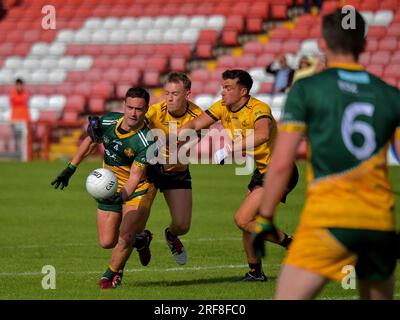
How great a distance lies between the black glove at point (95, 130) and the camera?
10.1 m

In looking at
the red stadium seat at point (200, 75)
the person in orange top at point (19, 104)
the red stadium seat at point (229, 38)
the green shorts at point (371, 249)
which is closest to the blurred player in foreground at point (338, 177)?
the green shorts at point (371, 249)

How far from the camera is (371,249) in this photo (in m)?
5.46

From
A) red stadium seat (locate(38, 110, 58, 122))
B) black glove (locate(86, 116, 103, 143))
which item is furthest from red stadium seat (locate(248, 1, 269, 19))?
black glove (locate(86, 116, 103, 143))

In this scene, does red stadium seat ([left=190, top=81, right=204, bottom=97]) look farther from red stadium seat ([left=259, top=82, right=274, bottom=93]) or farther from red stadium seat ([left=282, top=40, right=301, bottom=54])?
red stadium seat ([left=282, top=40, right=301, bottom=54])

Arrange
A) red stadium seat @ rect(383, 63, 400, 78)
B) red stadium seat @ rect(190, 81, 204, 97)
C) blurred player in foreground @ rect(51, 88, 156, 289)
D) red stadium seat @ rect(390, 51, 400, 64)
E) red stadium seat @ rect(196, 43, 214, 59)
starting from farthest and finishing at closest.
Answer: red stadium seat @ rect(196, 43, 214, 59), red stadium seat @ rect(190, 81, 204, 97), red stadium seat @ rect(390, 51, 400, 64), red stadium seat @ rect(383, 63, 400, 78), blurred player in foreground @ rect(51, 88, 156, 289)

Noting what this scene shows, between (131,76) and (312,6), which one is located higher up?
(312,6)

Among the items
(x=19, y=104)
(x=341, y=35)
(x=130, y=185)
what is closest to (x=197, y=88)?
(x=19, y=104)

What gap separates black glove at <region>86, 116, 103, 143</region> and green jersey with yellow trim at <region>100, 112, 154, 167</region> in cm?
4

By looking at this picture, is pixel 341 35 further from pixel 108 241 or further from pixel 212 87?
pixel 212 87

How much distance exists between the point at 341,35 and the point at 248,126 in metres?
5.03

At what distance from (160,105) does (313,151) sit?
19.5ft

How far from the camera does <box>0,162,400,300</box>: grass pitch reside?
377 inches

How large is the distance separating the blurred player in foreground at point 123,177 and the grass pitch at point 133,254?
1.29 ft

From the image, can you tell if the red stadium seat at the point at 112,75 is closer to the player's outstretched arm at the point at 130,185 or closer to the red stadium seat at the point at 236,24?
the red stadium seat at the point at 236,24
